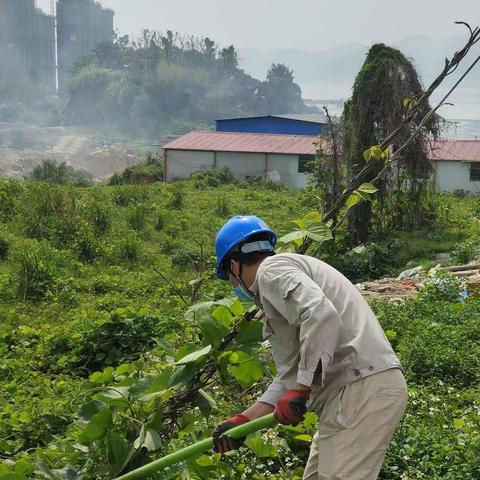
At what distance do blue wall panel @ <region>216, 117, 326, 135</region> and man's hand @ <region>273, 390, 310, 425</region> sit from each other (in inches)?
1585

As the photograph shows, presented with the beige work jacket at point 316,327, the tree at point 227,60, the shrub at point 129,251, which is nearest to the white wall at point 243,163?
the shrub at point 129,251

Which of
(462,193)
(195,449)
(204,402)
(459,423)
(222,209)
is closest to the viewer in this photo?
(195,449)

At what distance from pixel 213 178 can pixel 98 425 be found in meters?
24.9

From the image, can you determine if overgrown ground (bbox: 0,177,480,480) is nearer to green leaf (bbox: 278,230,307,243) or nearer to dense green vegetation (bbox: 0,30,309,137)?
green leaf (bbox: 278,230,307,243)

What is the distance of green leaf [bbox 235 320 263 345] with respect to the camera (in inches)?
131

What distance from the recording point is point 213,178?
2770 centimetres

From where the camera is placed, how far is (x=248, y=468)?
3791 millimetres

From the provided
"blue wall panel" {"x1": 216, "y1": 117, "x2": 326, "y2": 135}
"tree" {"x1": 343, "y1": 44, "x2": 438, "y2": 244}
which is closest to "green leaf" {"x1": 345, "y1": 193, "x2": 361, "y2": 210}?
"tree" {"x1": 343, "y1": 44, "x2": 438, "y2": 244}

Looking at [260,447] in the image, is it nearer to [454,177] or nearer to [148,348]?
[148,348]

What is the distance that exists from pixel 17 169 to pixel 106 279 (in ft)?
126

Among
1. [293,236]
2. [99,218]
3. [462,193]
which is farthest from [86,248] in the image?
[462,193]

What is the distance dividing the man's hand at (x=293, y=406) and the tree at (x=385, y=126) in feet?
37.1

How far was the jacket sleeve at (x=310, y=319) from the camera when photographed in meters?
2.44

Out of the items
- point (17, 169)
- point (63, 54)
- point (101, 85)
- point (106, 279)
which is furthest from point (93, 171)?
point (63, 54)
